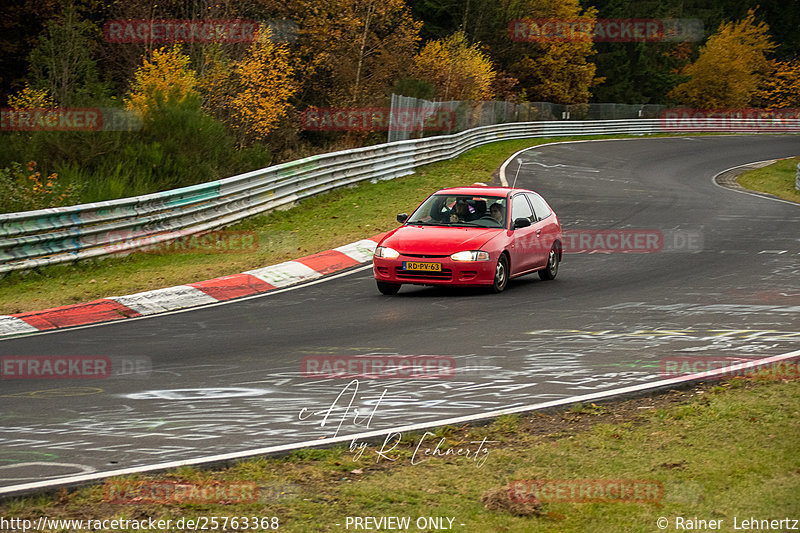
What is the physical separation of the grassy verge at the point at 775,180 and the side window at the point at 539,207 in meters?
14.4

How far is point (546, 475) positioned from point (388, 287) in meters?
7.84

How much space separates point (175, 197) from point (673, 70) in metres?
80.7

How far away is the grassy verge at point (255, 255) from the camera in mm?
13641

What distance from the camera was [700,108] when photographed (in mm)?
82062

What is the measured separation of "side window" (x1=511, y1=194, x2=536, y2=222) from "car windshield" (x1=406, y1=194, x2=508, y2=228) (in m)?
0.18

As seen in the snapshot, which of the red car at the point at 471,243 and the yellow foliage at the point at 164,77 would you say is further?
the yellow foliage at the point at 164,77
